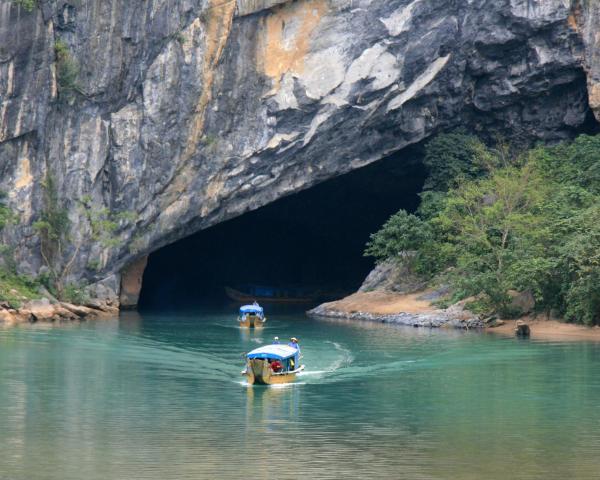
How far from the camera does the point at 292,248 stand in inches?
2808

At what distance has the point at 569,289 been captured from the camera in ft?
139

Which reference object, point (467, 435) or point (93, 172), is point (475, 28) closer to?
point (93, 172)

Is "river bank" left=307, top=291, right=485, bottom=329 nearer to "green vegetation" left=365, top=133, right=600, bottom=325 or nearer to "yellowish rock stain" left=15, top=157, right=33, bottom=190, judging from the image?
"green vegetation" left=365, top=133, right=600, bottom=325

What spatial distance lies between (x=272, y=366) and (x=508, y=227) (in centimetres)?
2076

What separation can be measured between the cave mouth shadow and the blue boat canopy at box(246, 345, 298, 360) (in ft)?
95.6

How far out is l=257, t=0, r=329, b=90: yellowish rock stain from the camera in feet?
167

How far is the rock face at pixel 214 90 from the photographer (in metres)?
50.1

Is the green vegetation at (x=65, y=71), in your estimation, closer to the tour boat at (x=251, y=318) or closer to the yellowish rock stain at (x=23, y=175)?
the yellowish rock stain at (x=23, y=175)

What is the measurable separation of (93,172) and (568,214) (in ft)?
66.8

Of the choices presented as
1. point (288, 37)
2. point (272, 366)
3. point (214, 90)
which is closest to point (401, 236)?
point (288, 37)

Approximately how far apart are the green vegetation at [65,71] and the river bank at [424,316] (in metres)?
14.8

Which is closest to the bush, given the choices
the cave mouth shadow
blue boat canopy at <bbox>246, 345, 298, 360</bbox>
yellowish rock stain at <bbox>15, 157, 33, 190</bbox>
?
the cave mouth shadow

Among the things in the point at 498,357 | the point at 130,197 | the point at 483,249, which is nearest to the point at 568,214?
the point at 483,249

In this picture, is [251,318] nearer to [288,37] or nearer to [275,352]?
[288,37]
